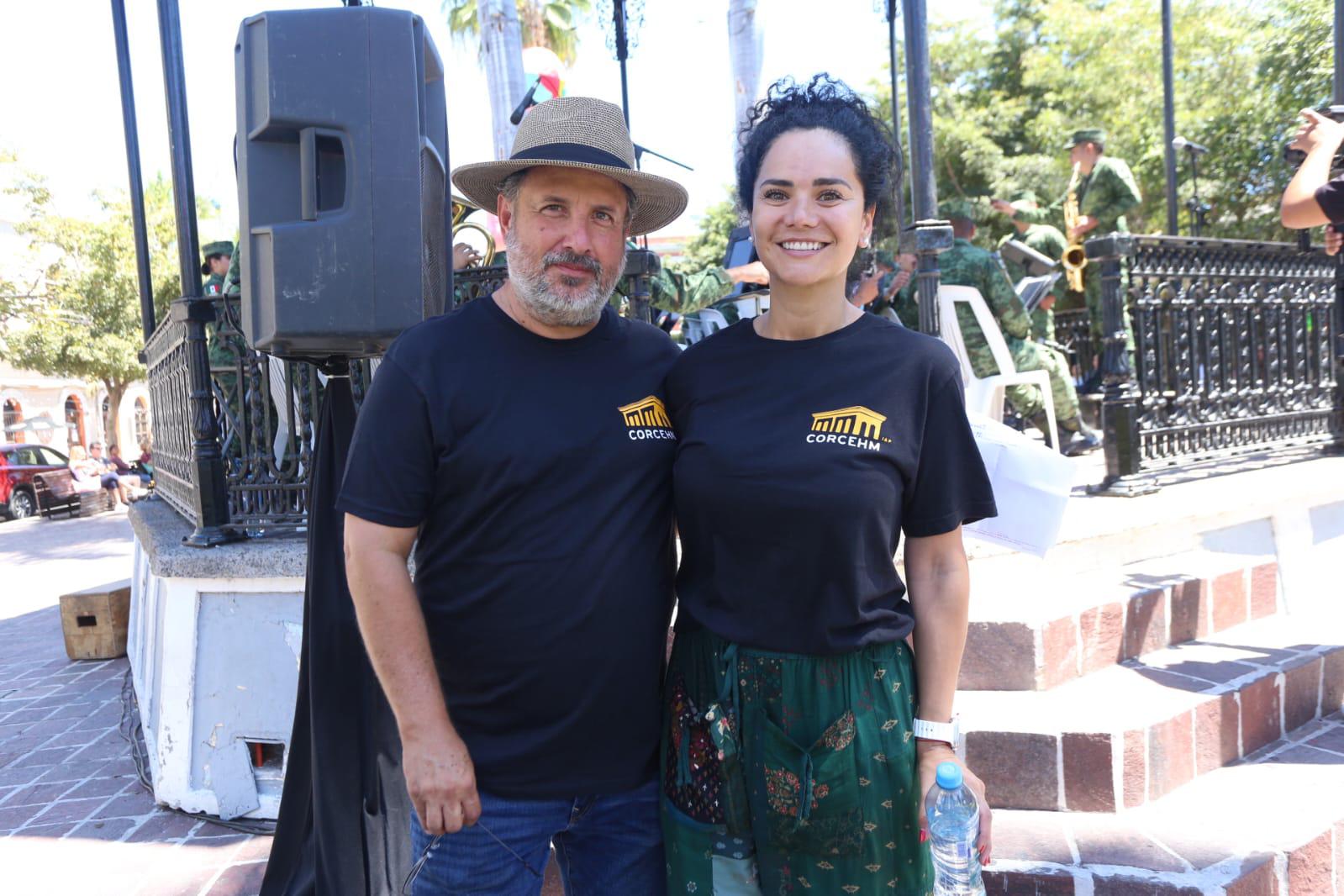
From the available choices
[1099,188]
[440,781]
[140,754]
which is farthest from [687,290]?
[440,781]

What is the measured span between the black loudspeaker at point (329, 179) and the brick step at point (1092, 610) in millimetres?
2307

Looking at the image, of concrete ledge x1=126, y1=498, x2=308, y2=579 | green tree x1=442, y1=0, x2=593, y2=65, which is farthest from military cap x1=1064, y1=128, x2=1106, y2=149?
green tree x1=442, y1=0, x2=593, y2=65

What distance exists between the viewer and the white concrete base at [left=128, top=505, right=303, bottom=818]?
12.6 feet

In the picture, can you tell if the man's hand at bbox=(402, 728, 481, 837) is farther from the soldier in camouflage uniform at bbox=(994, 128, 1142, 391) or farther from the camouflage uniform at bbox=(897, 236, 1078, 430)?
the soldier in camouflage uniform at bbox=(994, 128, 1142, 391)

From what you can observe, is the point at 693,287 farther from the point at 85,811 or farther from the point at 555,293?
the point at 555,293

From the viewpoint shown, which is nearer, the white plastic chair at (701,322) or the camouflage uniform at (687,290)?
the camouflage uniform at (687,290)

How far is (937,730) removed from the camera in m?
1.76

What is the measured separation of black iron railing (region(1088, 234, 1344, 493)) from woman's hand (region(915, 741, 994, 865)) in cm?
361

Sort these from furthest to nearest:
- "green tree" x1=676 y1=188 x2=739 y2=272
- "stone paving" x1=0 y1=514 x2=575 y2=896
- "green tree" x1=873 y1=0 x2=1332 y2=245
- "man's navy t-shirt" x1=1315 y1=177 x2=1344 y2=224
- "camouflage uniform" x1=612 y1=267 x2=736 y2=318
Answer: "green tree" x1=676 y1=188 x2=739 y2=272, "green tree" x1=873 y1=0 x2=1332 y2=245, "camouflage uniform" x1=612 y1=267 x2=736 y2=318, "stone paving" x1=0 y1=514 x2=575 y2=896, "man's navy t-shirt" x1=1315 y1=177 x2=1344 y2=224

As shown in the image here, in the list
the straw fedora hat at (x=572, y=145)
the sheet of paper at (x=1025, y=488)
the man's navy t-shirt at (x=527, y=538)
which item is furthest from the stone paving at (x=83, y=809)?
the sheet of paper at (x=1025, y=488)

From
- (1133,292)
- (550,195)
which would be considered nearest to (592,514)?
(550,195)

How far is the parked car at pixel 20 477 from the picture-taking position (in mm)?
20359

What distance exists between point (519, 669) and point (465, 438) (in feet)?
1.57

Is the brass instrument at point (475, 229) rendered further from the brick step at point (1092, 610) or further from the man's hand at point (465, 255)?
the brick step at point (1092, 610)
